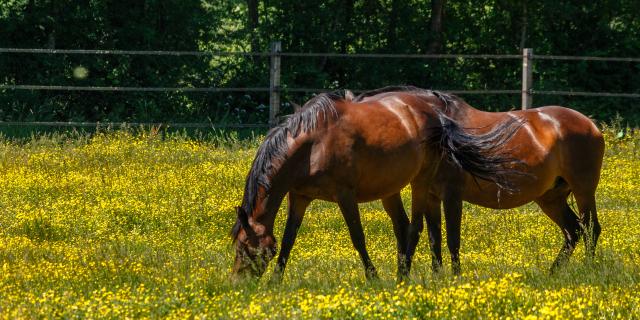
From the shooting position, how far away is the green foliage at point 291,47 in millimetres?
21609

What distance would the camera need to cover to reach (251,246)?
8102mm

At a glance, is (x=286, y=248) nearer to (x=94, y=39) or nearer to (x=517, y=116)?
(x=517, y=116)

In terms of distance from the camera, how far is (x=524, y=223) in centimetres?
1145

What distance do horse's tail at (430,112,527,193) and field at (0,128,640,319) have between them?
28.2 inches

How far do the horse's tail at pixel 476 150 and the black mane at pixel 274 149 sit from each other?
3.35 ft

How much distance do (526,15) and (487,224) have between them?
46.0ft

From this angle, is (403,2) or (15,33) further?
(403,2)

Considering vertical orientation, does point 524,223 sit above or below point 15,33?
below

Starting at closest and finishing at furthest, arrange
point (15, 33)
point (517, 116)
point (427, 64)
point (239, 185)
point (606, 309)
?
point (606, 309)
point (517, 116)
point (239, 185)
point (15, 33)
point (427, 64)

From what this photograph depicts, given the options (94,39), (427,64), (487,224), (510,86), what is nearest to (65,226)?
(487,224)

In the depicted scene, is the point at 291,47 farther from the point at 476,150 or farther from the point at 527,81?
the point at 476,150

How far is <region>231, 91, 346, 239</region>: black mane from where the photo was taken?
27.1 feet

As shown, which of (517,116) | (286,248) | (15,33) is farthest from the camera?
(15,33)

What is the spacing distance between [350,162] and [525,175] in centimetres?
184
